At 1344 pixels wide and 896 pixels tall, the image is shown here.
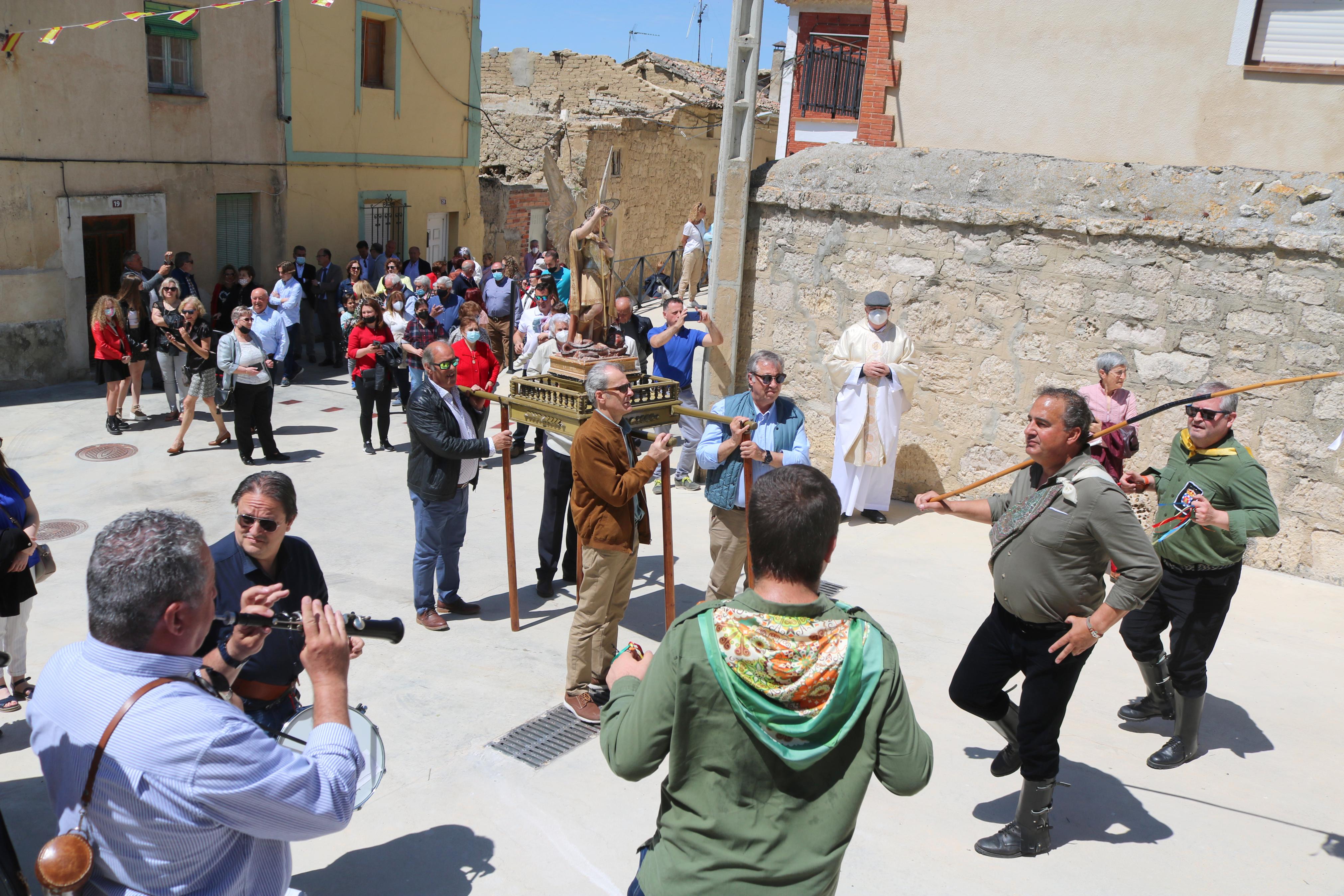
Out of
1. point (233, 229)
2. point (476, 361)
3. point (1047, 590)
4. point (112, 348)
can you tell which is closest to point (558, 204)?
point (233, 229)

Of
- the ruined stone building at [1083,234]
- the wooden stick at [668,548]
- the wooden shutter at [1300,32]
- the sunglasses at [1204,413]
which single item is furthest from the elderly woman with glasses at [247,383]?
the wooden shutter at [1300,32]

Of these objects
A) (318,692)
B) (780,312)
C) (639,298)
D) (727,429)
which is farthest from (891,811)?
(639,298)

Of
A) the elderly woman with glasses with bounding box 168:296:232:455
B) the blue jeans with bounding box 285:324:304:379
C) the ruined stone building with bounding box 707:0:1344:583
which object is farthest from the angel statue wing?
the ruined stone building with bounding box 707:0:1344:583

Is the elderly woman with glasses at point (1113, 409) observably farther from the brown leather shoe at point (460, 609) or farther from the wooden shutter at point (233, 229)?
the wooden shutter at point (233, 229)

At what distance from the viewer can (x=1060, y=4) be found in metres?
9.16

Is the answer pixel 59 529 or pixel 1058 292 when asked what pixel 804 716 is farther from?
pixel 59 529

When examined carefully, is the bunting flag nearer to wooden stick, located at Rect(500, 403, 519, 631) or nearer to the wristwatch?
wooden stick, located at Rect(500, 403, 519, 631)

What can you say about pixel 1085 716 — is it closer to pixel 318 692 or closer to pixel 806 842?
pixel 806 842

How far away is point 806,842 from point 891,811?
249cm

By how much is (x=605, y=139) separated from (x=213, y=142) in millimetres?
8615

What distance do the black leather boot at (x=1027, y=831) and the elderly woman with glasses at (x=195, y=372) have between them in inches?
322

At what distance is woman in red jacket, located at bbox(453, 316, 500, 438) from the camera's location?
925 cm

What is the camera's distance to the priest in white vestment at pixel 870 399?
8.41m

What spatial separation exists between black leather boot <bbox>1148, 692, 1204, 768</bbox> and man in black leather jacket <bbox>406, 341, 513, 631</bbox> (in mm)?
3852
